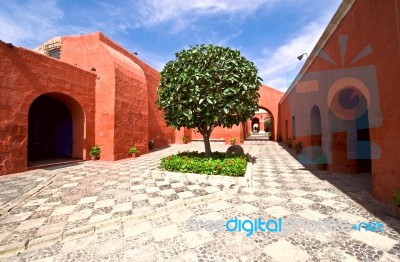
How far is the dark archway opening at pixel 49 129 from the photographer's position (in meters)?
12.6

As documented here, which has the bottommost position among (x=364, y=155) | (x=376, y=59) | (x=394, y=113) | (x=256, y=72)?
(x=364, y=155)

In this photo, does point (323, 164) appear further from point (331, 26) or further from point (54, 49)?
point (54, 49)

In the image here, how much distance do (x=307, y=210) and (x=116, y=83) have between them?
36.8 feet

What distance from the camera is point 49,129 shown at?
13594 millimetres

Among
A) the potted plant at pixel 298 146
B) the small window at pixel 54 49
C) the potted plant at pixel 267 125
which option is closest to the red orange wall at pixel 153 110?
the small window at pixel 54 49

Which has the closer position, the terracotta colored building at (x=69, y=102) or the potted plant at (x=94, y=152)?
the terracotta colored building at (x=69, y=102)

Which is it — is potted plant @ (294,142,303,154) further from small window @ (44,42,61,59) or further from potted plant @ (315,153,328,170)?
small window @ (44,42,61,59)

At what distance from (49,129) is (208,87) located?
1263 cm

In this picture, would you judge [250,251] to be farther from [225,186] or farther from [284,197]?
[225,186]

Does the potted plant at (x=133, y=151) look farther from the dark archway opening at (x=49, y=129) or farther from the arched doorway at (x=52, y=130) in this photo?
the dark archway opening at (x=49, y=129)

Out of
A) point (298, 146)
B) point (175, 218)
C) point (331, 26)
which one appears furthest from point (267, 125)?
point (175, 218)

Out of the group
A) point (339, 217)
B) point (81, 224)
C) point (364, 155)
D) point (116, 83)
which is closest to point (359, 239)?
point (339, 217)

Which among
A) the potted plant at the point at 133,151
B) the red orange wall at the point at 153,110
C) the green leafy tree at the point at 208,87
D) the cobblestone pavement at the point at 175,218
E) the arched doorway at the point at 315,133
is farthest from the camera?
the red orange wall at the point at 153,110

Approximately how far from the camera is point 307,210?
14.1 feet
